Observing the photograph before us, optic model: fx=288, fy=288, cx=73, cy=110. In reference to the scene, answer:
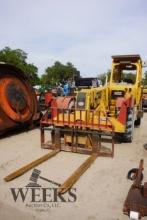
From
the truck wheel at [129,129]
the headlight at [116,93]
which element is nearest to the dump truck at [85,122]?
the truck wheel at [129,129]

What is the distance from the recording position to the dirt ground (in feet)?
13.8

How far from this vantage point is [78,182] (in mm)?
5301

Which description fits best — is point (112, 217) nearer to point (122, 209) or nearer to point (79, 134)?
point (122, 209)

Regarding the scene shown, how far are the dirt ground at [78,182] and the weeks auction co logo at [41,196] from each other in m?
0.05

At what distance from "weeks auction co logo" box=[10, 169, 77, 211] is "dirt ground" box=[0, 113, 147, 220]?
0.05m

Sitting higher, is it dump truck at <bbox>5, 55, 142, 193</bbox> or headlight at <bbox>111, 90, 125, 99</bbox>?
headlight at <bbox>111, 90, 125, 99</bbox>

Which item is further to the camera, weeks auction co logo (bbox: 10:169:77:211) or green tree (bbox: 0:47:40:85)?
green tree (bbox: 0:47:40:85)

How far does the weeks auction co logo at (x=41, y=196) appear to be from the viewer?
14.8 ft


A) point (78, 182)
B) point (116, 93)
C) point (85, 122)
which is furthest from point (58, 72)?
point (78, 182)

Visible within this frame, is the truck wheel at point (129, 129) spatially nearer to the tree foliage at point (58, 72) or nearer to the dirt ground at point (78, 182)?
the dirt ground at point (78, 182)

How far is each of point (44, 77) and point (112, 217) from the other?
2581 inches

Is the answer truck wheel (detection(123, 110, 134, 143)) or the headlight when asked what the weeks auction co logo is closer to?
truck wheel (detection(123, 110, 134, 143))

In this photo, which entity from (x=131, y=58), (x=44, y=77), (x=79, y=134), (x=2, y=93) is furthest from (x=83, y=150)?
(x=44, y=77)

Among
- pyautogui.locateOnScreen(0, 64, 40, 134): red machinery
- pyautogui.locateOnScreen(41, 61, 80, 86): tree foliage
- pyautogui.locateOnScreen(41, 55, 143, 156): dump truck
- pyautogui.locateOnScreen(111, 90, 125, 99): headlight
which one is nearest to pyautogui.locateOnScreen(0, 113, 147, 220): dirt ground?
pyautogui.locateOnScreen(41, 55, 143, 156): dump truck
